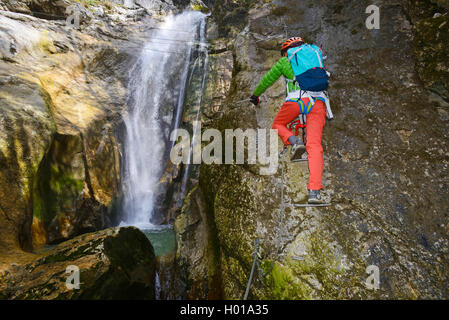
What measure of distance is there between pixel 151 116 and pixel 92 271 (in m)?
7.85

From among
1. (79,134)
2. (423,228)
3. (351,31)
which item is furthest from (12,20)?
(423,228)

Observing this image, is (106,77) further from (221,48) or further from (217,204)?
(217,204)

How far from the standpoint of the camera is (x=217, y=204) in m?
4.11

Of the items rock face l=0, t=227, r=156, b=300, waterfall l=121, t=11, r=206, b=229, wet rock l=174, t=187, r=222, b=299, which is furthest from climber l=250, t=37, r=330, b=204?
waterfall l=121, t=11, r=206, b=229

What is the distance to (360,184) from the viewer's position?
3385mm

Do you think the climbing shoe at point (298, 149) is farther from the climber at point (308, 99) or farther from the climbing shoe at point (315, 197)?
the climbing shoe at point (315, 197)

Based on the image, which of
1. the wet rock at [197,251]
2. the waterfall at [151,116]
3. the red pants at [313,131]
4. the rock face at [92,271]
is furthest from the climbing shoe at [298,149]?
the waterfall at [151,116]

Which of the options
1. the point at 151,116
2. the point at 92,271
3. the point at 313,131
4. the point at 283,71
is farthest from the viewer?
the point at 151,116

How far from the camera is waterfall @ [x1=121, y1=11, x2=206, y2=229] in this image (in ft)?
28.6

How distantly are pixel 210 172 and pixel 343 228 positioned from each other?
2.60 m

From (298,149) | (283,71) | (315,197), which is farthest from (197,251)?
(283,71)

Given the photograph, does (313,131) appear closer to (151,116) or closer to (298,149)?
(298,149)

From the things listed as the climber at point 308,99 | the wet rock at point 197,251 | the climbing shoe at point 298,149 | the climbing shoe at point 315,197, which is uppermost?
the climber at point 308,99

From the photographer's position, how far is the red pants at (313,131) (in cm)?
314
